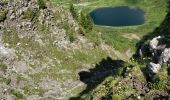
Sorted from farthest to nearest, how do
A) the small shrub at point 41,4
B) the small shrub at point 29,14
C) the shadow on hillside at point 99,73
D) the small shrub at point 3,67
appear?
the small shrub at point 41,4
the small shrub at point 29,14
the small shrub at point 3,67
the shadow on hillside at point 99,73

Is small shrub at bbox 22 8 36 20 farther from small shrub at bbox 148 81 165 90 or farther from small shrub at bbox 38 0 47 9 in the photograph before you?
small shrub at bbox 148 81 165 90

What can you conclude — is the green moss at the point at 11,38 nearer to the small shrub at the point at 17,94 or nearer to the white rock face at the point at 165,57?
the small shrub at the point at 17,94

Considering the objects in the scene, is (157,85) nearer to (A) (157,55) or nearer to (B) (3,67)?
(A) (157,55)

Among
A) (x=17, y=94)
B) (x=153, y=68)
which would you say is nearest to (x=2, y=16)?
(x=17, y=94)

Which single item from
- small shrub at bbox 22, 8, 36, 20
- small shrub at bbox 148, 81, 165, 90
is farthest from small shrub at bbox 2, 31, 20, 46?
small shrub at bbox 148, 81, 165, 90

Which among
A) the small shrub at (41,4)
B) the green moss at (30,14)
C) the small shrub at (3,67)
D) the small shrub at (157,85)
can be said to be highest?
the small shrub at (157,85)

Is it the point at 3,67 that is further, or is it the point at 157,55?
the point at 3,67

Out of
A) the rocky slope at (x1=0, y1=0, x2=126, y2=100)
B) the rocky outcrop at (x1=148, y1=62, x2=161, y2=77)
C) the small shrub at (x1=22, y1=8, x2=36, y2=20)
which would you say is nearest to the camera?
the rocky outcrop at (x1=148, y1=62, x2=161, y2=77)

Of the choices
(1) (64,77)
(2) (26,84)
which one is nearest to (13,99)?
(2) (26,84)

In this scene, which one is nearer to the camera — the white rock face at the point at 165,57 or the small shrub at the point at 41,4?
the white rock face at the point at 165,57

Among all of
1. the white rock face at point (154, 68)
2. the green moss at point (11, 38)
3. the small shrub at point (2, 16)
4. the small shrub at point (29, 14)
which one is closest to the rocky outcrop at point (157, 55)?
the white rock face at point (154, 68)
